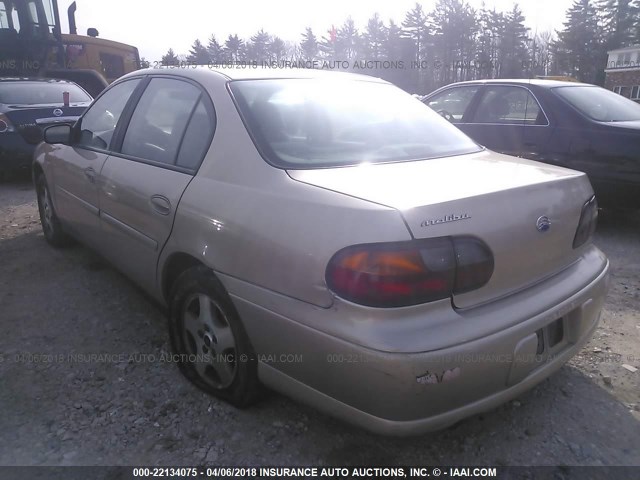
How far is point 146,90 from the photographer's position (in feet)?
10.0

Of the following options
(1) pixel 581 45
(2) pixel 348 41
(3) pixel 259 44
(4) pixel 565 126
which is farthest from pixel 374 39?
(4) pixel 565 126

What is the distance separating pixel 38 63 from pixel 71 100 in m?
3.48

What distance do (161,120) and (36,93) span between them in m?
6.25

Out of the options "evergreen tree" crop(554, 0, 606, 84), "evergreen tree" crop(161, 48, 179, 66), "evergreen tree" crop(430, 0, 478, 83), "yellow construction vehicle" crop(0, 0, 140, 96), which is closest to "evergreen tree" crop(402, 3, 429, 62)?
"evergreen tree" crop(430, 0, 478, 83)

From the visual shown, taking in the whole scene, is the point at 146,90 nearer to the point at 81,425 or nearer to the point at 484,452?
the point at 81,425

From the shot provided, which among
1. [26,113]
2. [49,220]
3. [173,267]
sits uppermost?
[26,113]

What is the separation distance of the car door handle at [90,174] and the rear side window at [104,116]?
0.52 ft

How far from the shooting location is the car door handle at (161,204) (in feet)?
8.16

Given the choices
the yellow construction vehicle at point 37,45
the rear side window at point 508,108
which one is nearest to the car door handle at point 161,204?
the rear side window at point 508,108

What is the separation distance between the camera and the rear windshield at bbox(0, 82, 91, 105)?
750cm

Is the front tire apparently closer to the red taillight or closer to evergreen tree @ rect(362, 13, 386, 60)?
the red taillight

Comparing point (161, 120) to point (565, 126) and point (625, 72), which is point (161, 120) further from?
point (625, 72)

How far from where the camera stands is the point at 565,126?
497 cm

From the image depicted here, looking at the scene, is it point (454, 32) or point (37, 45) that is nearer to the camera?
point (37, 45)
